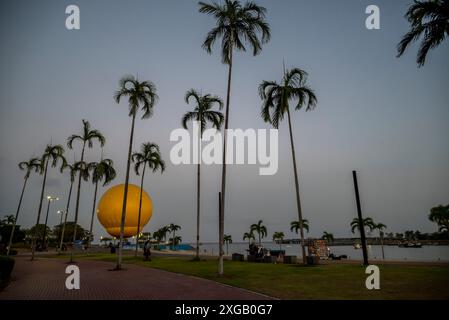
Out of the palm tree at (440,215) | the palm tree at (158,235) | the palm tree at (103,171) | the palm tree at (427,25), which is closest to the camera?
the palm tree at (427,25)

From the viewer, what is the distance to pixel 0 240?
8388cm

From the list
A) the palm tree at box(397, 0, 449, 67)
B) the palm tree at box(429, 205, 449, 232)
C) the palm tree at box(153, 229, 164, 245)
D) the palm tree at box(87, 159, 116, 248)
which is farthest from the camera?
the palm tree at box(153, 229, 164, 245)

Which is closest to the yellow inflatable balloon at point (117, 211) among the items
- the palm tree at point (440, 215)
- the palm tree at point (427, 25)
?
the palm tree at point (427, 25)

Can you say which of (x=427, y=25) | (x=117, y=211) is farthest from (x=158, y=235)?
(x=427, y=25)

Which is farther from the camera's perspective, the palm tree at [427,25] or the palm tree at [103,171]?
the palm tree at [103,171]

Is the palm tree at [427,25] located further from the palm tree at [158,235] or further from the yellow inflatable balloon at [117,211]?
the palm tree at [158,235]

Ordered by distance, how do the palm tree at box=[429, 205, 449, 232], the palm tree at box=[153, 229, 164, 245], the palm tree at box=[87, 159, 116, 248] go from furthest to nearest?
the palm tree at box=[153, 229, 164, 245]
the palm tree at box=[429, 205, 449, 232]
the palm tree at box=[87, 159, 116, 248]

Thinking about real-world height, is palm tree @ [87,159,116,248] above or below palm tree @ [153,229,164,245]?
above

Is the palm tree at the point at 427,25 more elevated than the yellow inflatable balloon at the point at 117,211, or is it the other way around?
the palm tree at the point at 427,25

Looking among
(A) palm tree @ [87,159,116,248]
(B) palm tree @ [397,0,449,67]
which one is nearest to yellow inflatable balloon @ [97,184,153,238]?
(A) palm tree @ [87,159,116,248]

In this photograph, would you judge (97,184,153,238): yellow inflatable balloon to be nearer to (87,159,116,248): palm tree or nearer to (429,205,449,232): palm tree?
(87,159,116,248): palm tree

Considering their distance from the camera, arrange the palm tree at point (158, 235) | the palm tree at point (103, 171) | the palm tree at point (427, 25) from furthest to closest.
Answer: the palm tree at point (158, 235), the palm tree at point (103, 171), the palm tree at point (427, 25)
